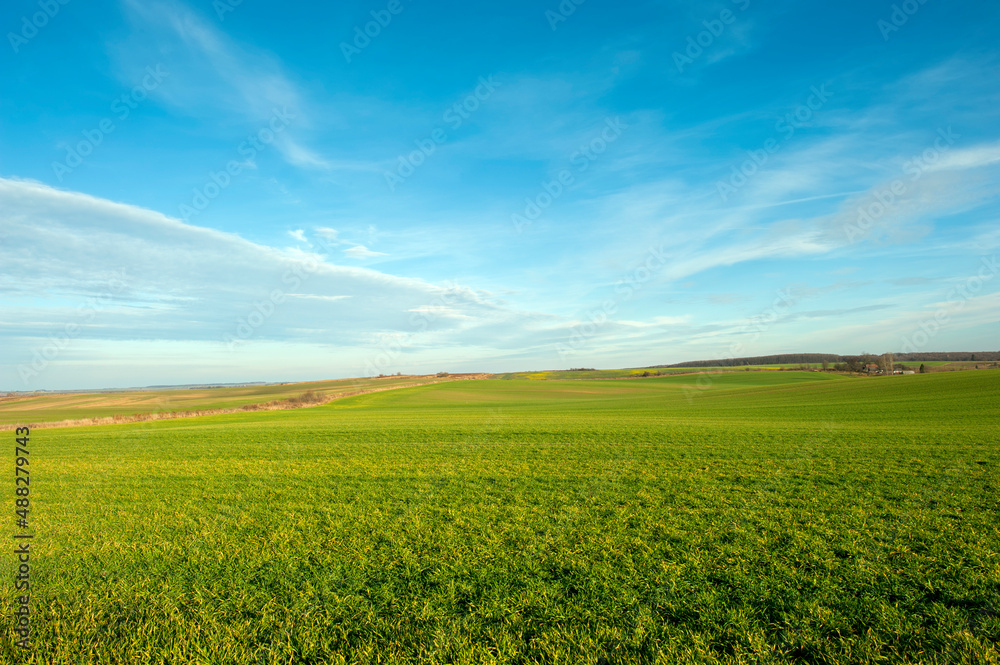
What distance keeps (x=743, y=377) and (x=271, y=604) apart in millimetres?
89971

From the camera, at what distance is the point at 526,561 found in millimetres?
6191

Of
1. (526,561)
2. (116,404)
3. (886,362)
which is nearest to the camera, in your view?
(526,561)

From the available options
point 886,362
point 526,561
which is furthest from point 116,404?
point 886,362

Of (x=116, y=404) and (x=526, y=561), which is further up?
(x=526, y=561)

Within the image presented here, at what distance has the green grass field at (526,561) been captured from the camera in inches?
174

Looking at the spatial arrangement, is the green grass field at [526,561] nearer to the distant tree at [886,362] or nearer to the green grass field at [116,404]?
the green grass field at [116,404]

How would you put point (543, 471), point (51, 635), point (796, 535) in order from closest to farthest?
point (51, 635) < point (796, 535) < point (543, 471)

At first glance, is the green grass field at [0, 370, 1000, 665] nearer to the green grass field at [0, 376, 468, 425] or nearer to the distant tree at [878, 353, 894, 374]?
the green grass field at [0, 376, 468, 425]

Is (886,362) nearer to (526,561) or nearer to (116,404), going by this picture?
(526,561)

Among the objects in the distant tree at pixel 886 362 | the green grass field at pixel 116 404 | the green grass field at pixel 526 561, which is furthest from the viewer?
the distant tree at pixel 886 362

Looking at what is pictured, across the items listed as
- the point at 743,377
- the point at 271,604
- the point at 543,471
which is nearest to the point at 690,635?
the point at 271,604

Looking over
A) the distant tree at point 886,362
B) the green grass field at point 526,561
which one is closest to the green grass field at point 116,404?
the green grass field at point 526,561

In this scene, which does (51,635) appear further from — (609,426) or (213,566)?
(609,426)

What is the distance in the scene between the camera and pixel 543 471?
1217 cm
